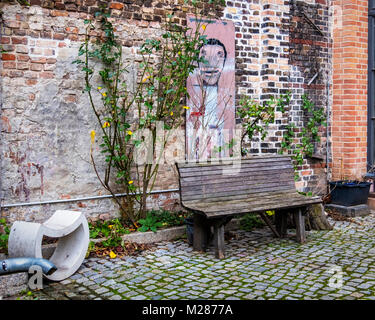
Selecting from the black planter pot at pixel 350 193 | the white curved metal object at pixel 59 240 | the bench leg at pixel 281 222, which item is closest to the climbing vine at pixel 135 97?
the white curved metal object at pixel 59 240

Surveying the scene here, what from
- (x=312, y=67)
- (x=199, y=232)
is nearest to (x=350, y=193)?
(x=312, y=67)

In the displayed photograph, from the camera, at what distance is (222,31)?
7180mm

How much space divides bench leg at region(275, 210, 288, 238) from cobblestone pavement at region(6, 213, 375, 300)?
0.14 metres

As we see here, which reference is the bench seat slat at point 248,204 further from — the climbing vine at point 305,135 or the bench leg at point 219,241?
the climbing vine at point 305,135

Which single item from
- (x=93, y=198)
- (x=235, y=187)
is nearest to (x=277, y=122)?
(x=235, y=187)

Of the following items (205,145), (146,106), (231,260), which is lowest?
(231,260)

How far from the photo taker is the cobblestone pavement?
14.0 feet

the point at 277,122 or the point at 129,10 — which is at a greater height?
the point at 129,10

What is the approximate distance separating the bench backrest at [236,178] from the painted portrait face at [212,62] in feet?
5.03

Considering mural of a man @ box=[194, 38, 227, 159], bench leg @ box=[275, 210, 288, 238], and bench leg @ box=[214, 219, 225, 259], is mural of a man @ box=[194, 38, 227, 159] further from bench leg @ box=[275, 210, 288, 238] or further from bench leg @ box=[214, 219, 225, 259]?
bench leg @ box=[214, 219, 225, 259]

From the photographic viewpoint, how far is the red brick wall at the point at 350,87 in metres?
8.32

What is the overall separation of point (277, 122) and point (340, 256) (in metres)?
2.89

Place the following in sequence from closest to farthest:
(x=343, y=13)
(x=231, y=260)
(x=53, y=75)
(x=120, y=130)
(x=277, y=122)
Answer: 1. (x=231, y=260)
2. (x=53, y=75)
3. (x=120, y=130)
4. (x=277, y=122)
5. (x=343, y=13)

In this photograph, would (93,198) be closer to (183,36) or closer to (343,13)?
(183,36)
